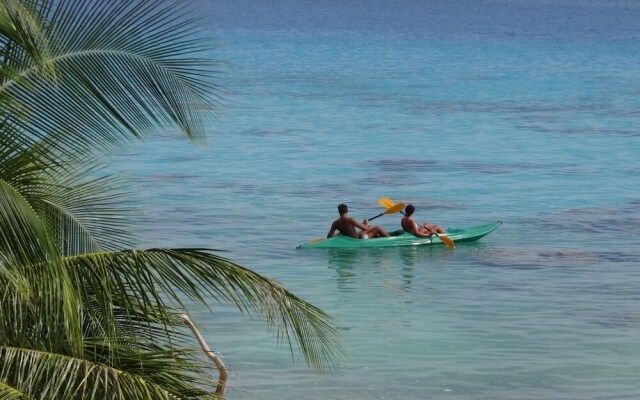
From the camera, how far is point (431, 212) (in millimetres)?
26578

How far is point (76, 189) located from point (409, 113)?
3858cm

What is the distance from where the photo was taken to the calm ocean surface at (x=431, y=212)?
15.0 metres

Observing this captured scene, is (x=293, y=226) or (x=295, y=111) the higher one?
(x=295, y=111)

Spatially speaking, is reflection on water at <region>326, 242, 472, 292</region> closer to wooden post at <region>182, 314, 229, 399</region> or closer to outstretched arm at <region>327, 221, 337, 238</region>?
outstretched arm at <region>327, 221, 337, 238</region>

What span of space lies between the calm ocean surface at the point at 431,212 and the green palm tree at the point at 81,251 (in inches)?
258

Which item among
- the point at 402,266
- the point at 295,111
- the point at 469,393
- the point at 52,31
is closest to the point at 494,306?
the point at 402,266

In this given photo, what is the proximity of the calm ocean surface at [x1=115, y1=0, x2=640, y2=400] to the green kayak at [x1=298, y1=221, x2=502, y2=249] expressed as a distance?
7.0 inches

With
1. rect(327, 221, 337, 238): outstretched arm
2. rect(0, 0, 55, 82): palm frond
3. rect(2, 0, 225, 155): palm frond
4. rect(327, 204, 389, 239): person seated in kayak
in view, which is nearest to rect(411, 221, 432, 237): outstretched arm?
rect(327, 204, 389, 239): person seated in kayak

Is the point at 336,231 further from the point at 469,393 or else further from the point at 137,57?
the point at 137,57

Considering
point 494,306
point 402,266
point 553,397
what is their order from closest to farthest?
point 553,397 < point 494,306 < point 402,266

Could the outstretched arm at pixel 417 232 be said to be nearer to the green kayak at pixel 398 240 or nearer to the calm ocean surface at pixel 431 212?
the green kayak at pixel 398 240

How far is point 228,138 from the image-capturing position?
1542 inches

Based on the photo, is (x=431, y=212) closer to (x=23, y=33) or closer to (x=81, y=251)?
(x=81, y=251)

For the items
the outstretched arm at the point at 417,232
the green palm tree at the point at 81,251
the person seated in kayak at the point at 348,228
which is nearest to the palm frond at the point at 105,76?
the green palm tree at the point at 81,251
